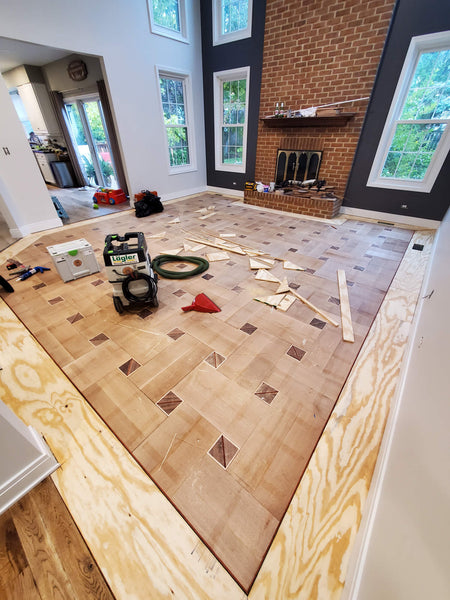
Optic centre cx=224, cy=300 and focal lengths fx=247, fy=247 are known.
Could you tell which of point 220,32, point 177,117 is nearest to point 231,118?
point 177,117

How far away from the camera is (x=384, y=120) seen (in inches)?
146

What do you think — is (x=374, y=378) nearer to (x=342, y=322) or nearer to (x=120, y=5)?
(x=342, y=322)

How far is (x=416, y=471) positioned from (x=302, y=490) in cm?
53

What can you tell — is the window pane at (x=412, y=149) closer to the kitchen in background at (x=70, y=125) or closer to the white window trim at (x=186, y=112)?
the white window trim at (x=186, y=112)

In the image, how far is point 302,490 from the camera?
1085 mm

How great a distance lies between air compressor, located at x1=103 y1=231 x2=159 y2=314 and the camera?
190 centimetres

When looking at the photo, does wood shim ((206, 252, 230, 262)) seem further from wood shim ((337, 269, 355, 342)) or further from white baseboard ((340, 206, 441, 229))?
white baseboard ((340, 206, 441, 229))

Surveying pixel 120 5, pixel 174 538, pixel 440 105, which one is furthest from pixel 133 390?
pixel 120 5

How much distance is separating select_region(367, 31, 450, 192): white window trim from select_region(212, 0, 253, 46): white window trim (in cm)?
271

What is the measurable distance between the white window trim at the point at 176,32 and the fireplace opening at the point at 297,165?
2.74 meters

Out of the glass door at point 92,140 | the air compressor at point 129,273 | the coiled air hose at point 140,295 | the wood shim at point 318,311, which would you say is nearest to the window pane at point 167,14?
the glass door at point 92,140

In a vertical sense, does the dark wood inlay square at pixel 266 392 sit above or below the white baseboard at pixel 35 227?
below

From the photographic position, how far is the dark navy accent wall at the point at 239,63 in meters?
4.31

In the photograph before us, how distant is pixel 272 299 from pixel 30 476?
1923mm
